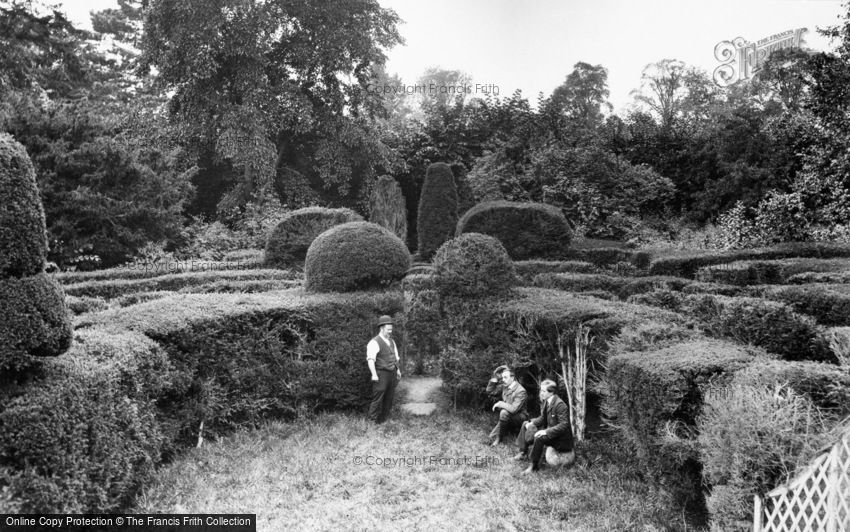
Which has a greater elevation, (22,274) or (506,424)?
(22,274)

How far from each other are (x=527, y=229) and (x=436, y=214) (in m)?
4.89

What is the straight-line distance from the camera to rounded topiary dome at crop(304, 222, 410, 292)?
9.23 metres

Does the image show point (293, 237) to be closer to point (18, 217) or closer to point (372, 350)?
point (372, 350)

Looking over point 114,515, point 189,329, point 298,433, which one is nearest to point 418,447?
point 298,433

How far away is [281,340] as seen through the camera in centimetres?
803

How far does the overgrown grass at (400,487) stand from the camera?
498cm

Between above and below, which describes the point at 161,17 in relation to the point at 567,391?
above

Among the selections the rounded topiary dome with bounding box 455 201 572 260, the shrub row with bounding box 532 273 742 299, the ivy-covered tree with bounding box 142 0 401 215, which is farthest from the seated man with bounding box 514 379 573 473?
the ivy-covered tree with bounding box 142 0 401 215

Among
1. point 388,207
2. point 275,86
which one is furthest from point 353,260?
point 275,86

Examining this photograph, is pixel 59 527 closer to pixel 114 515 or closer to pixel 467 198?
pixel 114 515

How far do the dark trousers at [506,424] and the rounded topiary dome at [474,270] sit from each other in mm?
2059

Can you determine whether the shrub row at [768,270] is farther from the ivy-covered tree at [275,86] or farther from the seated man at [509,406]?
the ivy-covered tree at [275,86]

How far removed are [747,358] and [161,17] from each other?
24.4 metres

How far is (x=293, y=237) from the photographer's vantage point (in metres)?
15.8
